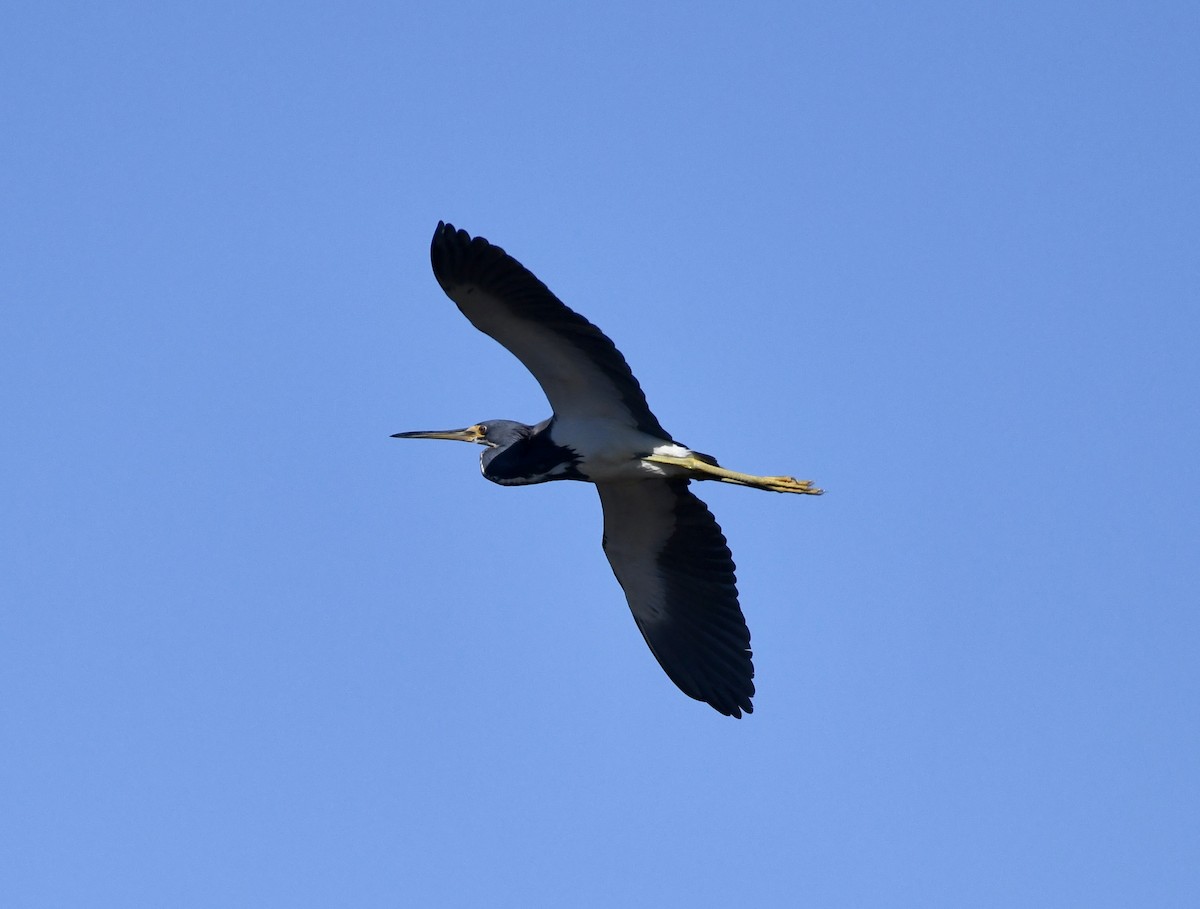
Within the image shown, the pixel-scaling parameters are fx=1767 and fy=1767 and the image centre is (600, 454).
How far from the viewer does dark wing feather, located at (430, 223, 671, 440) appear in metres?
11.3

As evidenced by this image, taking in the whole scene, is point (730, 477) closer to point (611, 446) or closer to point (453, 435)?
point (611, 446)

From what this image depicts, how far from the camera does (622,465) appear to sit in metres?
12.6

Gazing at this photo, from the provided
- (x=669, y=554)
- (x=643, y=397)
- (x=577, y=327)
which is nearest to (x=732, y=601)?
(x=669, y=554)

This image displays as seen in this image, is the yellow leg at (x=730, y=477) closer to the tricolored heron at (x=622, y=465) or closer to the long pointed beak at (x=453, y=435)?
the tricolored heron at (x=622, y=465)

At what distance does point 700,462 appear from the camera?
12.6 meters

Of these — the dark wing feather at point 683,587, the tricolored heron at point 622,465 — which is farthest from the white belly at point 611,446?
the dark wing feather at point 683,587

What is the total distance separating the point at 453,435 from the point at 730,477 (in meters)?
2.32

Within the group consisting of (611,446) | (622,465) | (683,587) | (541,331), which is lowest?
(683,587)

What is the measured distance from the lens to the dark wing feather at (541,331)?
1133 cm

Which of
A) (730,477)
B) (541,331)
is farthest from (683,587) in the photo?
(541,331)

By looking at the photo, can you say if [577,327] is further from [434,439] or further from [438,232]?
[434,439]

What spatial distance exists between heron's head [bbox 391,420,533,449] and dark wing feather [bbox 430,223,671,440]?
61 centimetres

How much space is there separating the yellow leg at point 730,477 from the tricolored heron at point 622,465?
1 cm

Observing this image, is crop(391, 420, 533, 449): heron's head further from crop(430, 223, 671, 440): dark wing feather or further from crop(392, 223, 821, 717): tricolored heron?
crop(430, 223, 671, 440): dark wing feather
